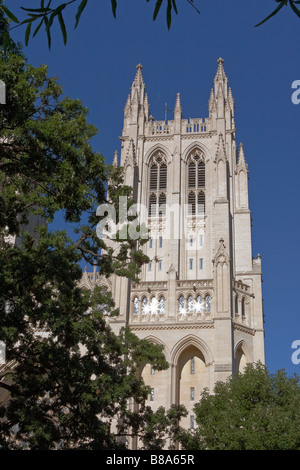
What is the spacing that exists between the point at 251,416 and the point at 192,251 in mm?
20073

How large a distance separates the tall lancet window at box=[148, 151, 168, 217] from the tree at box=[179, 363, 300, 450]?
62.6 feet

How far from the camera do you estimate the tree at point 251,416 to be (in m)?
20.1

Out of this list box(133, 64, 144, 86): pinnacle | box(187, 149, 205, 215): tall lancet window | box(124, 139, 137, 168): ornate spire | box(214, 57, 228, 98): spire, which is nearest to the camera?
box(124, 139, 137, 168): ornate spire

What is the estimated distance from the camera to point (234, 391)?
76.5 feet

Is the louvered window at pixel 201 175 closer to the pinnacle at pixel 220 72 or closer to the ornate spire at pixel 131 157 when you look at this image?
the ornate spire at pixel 131 157

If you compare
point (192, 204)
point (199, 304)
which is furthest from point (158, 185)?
point (199, 304)

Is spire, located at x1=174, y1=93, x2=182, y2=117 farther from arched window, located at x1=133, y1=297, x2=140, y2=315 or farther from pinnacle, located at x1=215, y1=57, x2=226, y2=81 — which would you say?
arched window, located at x1=133, y1=297, x2=140, y2=315

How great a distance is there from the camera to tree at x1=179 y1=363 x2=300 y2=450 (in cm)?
2012

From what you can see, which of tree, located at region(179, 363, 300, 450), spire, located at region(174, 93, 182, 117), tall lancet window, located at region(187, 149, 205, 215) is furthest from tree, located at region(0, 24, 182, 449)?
spire, located at region(174, 93, 182, 117)

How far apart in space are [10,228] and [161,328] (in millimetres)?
20209

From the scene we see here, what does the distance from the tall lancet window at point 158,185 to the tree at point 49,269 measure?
83.4 ft

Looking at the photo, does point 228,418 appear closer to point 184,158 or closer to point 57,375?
point 57,375

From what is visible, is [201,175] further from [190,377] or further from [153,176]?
[190,377]
